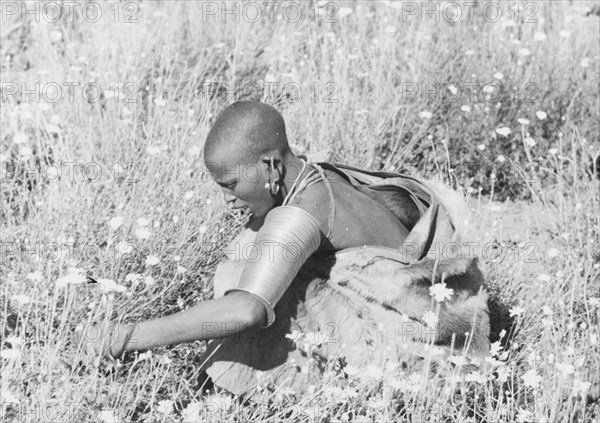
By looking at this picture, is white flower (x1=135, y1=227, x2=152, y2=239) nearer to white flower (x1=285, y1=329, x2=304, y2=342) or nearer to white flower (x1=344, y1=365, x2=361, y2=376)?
white flower (x1=285, y1=329, x2=304, y2=342)

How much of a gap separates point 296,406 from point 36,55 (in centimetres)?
348

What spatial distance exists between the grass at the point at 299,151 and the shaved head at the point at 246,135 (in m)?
0.53

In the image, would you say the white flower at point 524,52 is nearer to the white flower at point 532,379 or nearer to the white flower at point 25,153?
the white flower at point 25,153

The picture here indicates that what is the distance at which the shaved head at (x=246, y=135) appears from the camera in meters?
3.49

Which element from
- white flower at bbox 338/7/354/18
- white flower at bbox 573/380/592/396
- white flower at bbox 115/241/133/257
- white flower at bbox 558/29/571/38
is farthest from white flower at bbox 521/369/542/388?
white flower at bbox 558/29/571/38

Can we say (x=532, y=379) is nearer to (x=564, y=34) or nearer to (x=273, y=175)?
(x=273, y=175)

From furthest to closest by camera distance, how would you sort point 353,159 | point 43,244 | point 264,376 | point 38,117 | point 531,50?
point 531,50 < point 353,159 < point 38,117 < point 43,244 < point 264,376

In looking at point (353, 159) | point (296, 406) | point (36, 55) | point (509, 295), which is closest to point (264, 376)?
point (296, 406)

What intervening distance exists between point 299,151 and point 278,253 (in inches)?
69.1

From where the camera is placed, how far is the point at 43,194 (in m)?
Result: 4.46

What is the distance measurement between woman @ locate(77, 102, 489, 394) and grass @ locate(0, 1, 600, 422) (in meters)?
0.11

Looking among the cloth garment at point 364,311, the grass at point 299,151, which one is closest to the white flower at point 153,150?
the grass at point 299,151

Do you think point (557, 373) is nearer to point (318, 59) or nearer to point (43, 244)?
point (43, 244)

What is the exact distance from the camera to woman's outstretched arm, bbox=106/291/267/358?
3.23m
